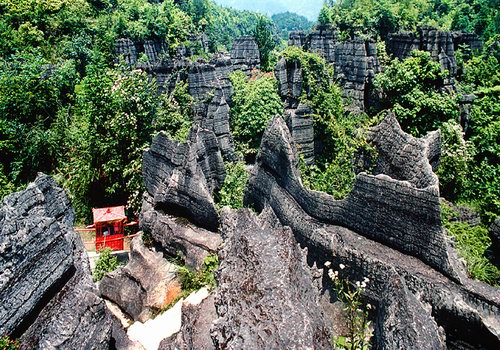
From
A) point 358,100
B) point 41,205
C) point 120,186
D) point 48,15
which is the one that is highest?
point 48,15

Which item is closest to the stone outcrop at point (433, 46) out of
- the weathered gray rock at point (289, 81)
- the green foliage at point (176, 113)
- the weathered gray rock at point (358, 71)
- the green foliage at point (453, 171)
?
the weathered gray rock at point (358, 71)

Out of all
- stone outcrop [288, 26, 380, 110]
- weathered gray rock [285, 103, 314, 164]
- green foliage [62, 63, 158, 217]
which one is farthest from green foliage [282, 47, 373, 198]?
green foliage [62, 63, 158, 217]

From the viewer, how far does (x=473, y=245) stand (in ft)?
30.9

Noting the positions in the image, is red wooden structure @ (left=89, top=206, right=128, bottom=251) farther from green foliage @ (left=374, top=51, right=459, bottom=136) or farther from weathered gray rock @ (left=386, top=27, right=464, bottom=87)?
weathered gray rock @ (left=386, top=27, right=464, bottom=87)

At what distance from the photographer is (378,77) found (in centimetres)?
→ 1686

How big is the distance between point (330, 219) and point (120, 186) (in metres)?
9.05

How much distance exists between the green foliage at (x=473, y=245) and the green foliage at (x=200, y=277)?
173 inches

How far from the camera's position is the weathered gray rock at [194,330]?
512 cm

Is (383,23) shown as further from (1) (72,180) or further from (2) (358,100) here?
(1) (72,180)

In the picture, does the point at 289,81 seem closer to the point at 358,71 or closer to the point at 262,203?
the point at 358,71

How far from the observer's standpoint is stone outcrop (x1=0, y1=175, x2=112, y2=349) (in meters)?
4.50

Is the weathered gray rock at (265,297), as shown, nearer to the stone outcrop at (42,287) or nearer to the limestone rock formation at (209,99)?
the stone outcrop at (42,287)

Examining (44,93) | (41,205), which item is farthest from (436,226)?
(44,93)

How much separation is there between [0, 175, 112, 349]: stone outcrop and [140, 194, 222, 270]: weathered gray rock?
9.66ft
